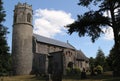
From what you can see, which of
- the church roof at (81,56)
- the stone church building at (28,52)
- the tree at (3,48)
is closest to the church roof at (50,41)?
the stone church building at (28,52)

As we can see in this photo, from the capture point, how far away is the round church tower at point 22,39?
60531mm

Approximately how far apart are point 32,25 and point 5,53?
29.4m

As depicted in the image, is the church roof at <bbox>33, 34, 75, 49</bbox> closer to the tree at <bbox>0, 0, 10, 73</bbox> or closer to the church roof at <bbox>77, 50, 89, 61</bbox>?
the church roof at <bbox>77, 50, 89, 61</bbox>

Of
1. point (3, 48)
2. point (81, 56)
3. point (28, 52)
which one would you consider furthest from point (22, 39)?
point (3, 48)

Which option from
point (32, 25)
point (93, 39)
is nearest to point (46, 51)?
point (32, 25)

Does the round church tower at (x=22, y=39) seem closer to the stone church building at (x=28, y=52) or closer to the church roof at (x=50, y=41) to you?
the stone church building at (x=28, y=52)

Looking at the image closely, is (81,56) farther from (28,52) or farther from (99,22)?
(99,22)

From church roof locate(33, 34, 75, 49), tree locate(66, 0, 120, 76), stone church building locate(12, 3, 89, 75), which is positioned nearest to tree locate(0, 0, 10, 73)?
tree locate(66, 0, 120, 76)

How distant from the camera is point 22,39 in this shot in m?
62.2

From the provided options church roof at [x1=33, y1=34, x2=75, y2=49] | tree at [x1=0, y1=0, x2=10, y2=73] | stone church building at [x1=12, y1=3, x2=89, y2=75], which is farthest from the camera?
church roof at [x1=33, y1=34, x2=75, y2=49]

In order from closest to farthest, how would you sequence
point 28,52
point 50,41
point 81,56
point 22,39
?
point 28,52 < point 22,39 < point 50,41 < point 81,56

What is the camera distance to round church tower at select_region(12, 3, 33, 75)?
199ft

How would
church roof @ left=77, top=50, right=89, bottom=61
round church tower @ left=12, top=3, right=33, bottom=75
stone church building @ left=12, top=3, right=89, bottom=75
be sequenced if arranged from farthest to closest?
church roof @ left=77, top=50, right=89, bottom=61, round church tower @ left=12, top=3, right=33, bottom=75, stone church building @ left=12, top=3, right=89, bottom=75

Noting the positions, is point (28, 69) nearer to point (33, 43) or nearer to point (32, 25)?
point (33, 43)
